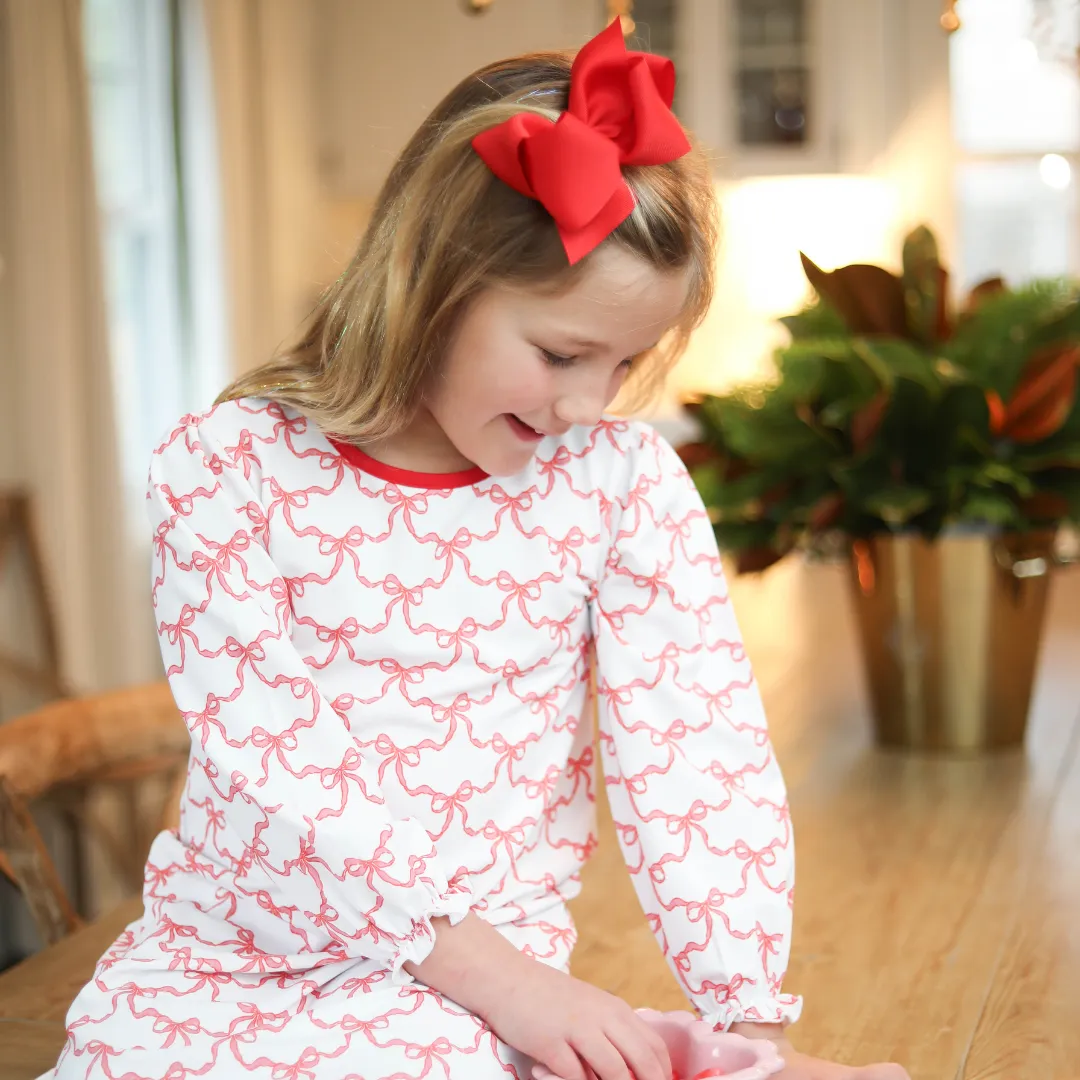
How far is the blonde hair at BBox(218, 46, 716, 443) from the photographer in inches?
32.3

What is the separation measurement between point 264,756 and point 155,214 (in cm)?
262

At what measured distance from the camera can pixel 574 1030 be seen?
79 cm

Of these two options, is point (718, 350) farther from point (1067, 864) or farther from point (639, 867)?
point (639, 867)

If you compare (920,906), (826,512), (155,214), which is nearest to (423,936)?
(920,906)

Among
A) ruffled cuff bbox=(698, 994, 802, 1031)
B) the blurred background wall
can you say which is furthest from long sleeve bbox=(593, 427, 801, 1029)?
the blurred background wall

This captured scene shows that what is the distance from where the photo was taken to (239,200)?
11.5 feet

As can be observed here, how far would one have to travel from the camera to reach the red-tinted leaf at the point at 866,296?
1.58 m

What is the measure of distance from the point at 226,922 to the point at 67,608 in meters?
1.98

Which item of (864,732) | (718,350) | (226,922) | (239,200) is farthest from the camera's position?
(718,350)

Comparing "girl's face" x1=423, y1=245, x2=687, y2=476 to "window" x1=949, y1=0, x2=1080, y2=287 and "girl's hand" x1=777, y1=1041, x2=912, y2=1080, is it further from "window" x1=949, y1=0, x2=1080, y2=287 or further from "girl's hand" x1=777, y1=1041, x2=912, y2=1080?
"window" x1=949, y1=0, x2=1080, y2=287

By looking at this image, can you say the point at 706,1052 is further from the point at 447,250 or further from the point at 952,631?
the point at 952,631

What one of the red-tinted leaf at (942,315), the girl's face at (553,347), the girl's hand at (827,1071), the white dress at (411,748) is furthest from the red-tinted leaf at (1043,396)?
the girl's hand at (827,1071)

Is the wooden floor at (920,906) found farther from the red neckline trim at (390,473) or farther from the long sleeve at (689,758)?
the red neckline trim at (390,473)

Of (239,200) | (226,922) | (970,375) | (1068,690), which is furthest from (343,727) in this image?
(239,200)
